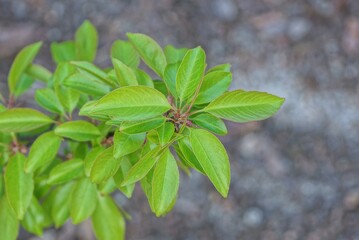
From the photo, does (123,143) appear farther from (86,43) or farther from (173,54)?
(86,43)

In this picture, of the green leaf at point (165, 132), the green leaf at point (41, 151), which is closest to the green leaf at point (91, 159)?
the green leaf at point (41, 151)

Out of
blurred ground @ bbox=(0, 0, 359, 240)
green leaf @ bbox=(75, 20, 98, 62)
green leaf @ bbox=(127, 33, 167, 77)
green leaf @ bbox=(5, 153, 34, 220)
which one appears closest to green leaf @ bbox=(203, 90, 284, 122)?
green leaf @ bbox=(127, 33, 167, 77)

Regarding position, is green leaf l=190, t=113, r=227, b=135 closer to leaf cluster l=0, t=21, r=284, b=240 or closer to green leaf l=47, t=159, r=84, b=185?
leaf cluster l=0, t=21, r=284, b=240

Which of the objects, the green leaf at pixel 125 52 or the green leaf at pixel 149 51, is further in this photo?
the green leaf at pixel 125 52

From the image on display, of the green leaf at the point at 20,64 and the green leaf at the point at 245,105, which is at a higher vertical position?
the green leaf at the point at 245,105

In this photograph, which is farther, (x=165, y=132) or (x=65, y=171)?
(x=65, y=171)

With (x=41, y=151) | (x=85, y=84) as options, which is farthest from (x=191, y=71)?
(x=41, y=151)

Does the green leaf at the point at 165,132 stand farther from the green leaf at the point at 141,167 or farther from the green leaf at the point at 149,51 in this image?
the green leaf at the point at 149,51
